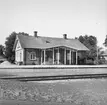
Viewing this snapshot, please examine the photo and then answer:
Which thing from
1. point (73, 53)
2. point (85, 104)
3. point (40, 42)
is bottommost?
point (85, 104)

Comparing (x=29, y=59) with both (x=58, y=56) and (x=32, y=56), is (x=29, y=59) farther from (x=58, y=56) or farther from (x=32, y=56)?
(x=58, y=56)

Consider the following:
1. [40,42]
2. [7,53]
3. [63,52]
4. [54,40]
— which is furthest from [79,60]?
[7,53]

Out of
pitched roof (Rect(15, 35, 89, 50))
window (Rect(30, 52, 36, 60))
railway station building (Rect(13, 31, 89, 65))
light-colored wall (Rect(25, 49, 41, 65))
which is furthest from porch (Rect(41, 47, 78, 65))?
window (Rect(30, 52, 36, 60))

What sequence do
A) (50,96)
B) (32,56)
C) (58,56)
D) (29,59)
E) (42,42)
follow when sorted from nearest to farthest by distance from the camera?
1. (50,96)
2. (29,59)
3. (32,56)
4. (58,56)
5. (42,42)

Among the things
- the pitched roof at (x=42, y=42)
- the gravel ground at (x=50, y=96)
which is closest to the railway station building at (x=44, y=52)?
the pitched roof at (x=42, y=42)

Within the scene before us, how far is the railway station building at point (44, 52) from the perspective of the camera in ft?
113

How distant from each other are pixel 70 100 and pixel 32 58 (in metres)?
28.8

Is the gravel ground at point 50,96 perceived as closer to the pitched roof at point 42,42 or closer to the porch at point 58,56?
the porch at point 58,56

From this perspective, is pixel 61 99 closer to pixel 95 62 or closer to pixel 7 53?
pixel 95 62

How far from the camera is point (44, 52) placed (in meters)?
34.5

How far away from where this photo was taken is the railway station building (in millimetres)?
34438

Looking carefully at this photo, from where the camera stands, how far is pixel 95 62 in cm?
4006

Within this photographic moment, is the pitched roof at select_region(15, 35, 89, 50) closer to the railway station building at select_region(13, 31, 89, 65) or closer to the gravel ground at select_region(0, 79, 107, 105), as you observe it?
the railway station building at select_region(13, 31, 89, 65)

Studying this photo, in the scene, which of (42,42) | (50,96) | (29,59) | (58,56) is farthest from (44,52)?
(50,96)
